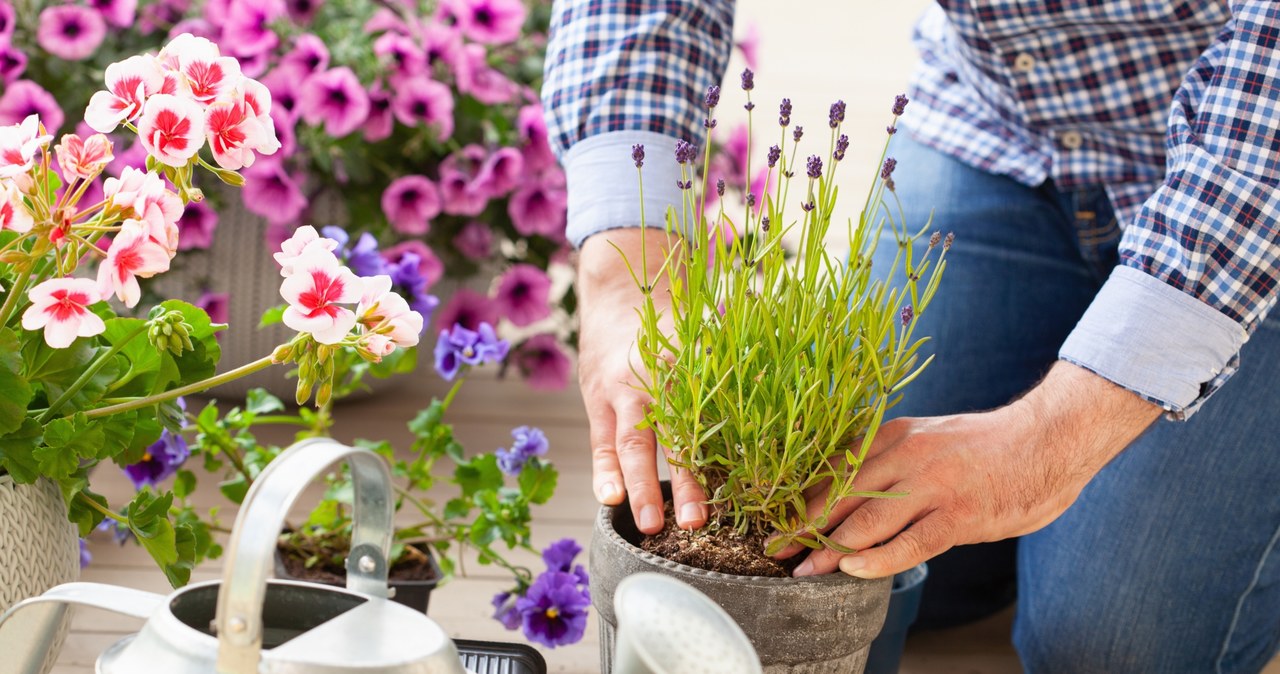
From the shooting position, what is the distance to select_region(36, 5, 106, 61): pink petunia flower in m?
1.91

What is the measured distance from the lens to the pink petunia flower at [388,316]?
825mm

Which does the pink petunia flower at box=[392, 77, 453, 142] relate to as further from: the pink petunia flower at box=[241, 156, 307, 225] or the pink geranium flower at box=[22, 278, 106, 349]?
the pink geranium flower at box=[22, 278, 106, 349]

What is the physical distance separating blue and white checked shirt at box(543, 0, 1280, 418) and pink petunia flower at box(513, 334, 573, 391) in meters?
0.82

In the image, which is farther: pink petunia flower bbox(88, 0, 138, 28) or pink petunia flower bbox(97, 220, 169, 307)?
pink petunia flower bbox(88, 0, 138, 28)

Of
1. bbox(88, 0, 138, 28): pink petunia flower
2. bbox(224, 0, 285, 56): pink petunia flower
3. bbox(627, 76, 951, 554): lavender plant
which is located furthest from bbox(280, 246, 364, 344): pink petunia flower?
bbox(88, 0, 138, 28): pink petunia flower

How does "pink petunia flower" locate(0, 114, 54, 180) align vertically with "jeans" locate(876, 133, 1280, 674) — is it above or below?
above

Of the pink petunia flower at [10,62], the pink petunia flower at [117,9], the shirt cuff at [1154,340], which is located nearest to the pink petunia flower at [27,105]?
the pink petunia flower at [10,62]

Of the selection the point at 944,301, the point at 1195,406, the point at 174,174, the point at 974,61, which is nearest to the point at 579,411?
the point at 944,301

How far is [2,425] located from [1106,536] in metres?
1.18

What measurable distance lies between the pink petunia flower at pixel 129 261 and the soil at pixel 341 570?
59cm

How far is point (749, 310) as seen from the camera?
0.93m

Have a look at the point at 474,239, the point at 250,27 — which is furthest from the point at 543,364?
the point at 250,27

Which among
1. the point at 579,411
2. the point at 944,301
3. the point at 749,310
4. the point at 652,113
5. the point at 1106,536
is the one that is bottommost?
the point at 579,411

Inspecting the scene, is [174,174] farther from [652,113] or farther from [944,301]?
[944,301]
